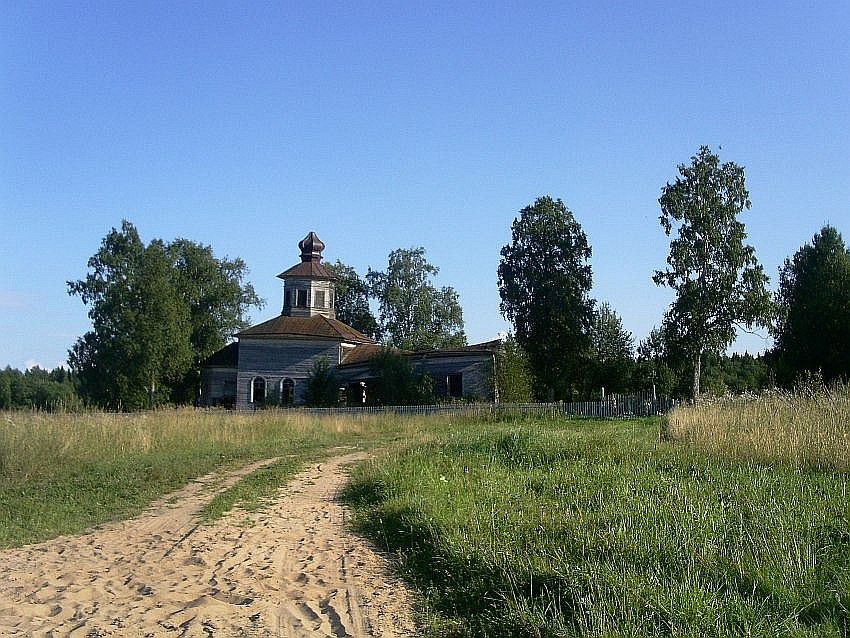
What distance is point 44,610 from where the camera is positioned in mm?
6539

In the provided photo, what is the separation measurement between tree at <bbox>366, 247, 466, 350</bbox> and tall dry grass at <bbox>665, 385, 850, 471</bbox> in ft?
175

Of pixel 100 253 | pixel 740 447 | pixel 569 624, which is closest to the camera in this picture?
pixel 569 624

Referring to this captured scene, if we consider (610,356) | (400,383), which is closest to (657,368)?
(610,356)

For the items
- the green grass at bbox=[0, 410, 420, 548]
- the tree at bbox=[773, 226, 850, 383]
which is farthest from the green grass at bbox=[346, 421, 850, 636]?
the tree at bbox=[773, 226, 850, 383]

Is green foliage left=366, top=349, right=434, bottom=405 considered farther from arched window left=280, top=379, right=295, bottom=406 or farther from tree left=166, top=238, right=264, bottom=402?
tree left=166, top=238, right=264, bottom=402

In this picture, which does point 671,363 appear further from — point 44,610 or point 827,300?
point 44,610

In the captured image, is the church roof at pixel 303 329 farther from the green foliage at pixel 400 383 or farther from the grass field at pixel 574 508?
the grass field at pixel 574 508

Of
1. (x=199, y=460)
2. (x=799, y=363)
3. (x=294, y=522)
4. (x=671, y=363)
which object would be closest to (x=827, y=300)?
(x=799, y=363)

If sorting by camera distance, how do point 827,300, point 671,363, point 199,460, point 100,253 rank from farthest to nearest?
point 100,253
point 827,300
point 671,363
point 199,460

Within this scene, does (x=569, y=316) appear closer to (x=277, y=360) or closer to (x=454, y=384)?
(x=454, y=384)

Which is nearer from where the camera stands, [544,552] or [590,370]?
[544,552]

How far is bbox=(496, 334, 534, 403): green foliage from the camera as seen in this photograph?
42.3 m

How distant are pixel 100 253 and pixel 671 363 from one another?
1444 inches

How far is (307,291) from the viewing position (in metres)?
53.7
